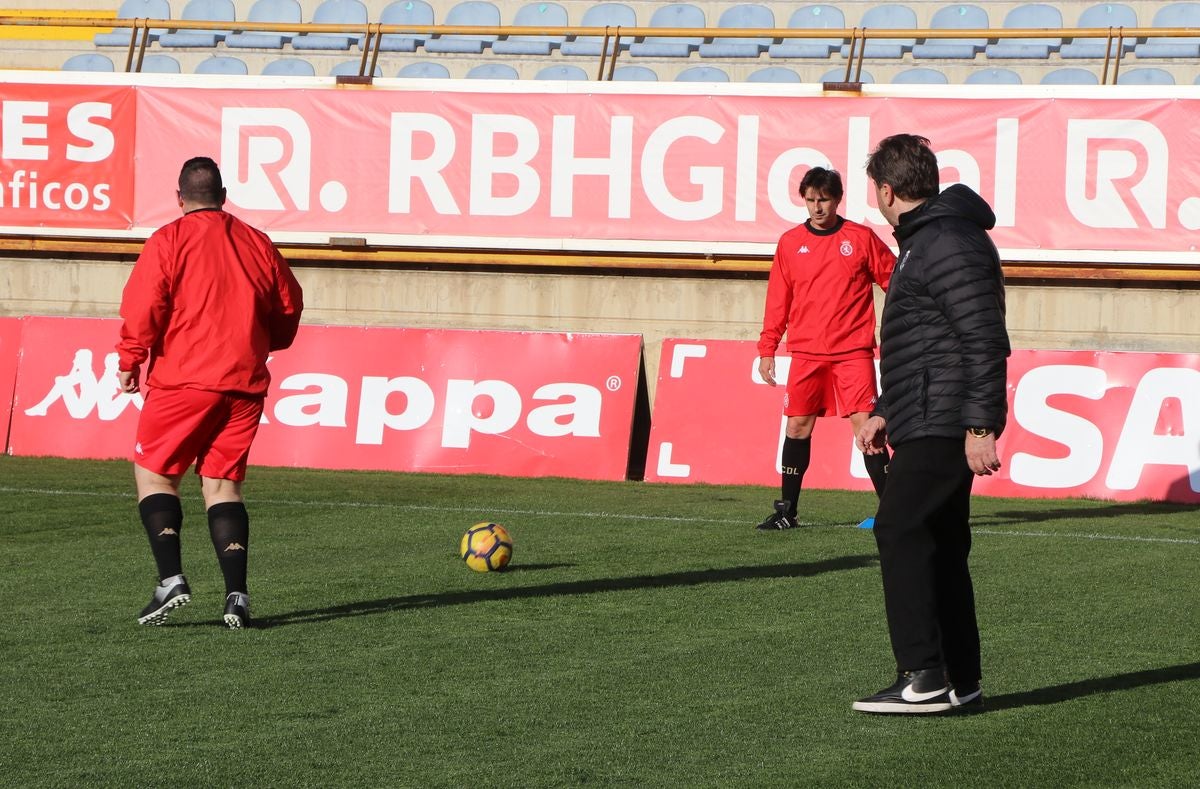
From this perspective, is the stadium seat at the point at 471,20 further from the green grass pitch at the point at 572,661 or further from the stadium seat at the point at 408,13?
the green grass pitch at the point at 572,661

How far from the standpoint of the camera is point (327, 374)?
14.3 m

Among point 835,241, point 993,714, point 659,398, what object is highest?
point 835,241

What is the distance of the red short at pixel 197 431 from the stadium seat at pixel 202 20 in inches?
586

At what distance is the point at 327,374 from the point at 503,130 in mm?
2786

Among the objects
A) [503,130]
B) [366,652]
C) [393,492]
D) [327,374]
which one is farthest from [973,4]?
[366,652]

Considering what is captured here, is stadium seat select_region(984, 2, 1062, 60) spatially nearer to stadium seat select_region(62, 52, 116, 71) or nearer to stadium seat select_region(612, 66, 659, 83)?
stadium seat select_region(612, 66, 659, 83)

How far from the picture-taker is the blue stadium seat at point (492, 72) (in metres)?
19.8

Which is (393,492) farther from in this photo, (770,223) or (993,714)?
(993,714)

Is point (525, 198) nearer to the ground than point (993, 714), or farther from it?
farther from it

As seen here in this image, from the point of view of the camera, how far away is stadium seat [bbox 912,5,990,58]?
19.2m

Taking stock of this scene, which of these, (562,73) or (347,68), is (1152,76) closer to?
(562,73)

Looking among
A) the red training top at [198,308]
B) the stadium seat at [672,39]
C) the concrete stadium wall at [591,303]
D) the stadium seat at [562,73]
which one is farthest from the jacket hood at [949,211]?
the stadium seat at [672,39]

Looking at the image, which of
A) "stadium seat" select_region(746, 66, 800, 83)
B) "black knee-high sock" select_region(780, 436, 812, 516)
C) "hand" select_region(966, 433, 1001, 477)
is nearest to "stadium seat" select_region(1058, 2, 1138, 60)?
"stadium seat" select_region(746, 66, 800, 83)

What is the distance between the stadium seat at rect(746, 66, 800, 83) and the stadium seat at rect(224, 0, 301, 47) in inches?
226
